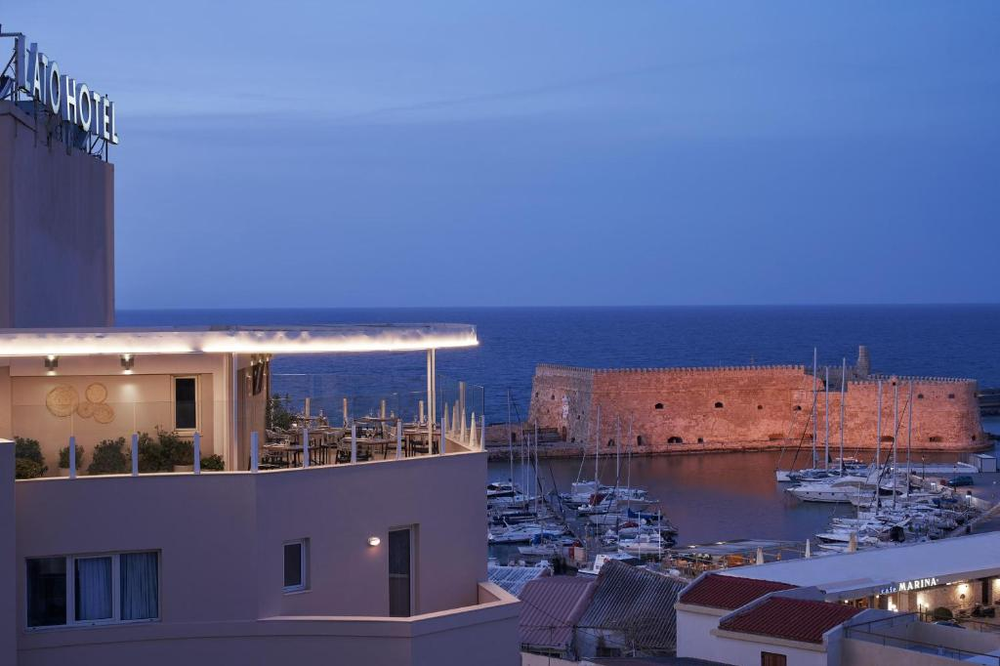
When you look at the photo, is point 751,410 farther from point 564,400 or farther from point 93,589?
point 93,589

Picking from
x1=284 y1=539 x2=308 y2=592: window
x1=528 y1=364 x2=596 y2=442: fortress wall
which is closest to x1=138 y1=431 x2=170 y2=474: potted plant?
x1=284 y1=539 x2=308 y2=592: window

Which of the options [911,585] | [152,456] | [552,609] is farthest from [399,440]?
[911,585]

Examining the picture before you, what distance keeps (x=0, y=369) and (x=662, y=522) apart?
30291 mm

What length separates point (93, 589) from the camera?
805 centimetres

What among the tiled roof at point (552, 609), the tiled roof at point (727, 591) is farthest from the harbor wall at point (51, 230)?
the tiled roof at point (727, 591)

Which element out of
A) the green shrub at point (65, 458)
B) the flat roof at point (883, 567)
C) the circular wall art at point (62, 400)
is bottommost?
the flat roof at point (883, 567)

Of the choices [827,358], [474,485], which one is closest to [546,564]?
[474,485]

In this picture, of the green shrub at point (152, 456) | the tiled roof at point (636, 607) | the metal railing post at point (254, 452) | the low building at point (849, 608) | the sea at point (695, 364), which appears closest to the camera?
A: the green shrub at point (152, 456)

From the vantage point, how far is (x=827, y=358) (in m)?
114

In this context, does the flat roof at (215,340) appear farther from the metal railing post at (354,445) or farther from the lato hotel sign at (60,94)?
the lato hotel sign at (60,94)

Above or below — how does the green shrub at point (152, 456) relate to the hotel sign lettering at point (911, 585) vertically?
above

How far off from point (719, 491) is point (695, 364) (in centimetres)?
6611

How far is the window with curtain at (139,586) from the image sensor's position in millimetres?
8070

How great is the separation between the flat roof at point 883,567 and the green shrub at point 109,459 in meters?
13.3
